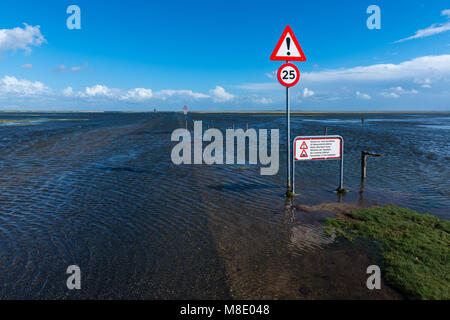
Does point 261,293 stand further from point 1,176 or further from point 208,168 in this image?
point 1,176

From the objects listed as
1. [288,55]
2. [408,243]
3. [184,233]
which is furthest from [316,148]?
[184,233]

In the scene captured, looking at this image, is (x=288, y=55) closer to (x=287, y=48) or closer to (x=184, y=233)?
(x=287, y=48)

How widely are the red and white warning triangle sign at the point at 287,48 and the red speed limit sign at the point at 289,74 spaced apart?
246mm

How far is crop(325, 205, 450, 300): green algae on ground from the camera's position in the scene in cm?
453

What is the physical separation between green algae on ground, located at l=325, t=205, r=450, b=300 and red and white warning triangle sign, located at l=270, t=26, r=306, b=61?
5.25m

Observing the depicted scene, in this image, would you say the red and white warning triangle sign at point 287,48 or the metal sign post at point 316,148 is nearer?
the red and white warning triangle sign at point 287,48

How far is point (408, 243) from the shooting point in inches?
237

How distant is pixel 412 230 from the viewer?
670cm

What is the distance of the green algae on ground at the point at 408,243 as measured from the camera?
4.53 meters

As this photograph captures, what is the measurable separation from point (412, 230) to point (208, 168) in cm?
995

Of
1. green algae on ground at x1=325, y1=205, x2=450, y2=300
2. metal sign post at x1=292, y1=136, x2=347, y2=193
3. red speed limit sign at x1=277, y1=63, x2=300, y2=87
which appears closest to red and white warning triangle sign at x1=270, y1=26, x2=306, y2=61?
red speed limit sign at x1=277, y1=63, x2=300, y2=87
